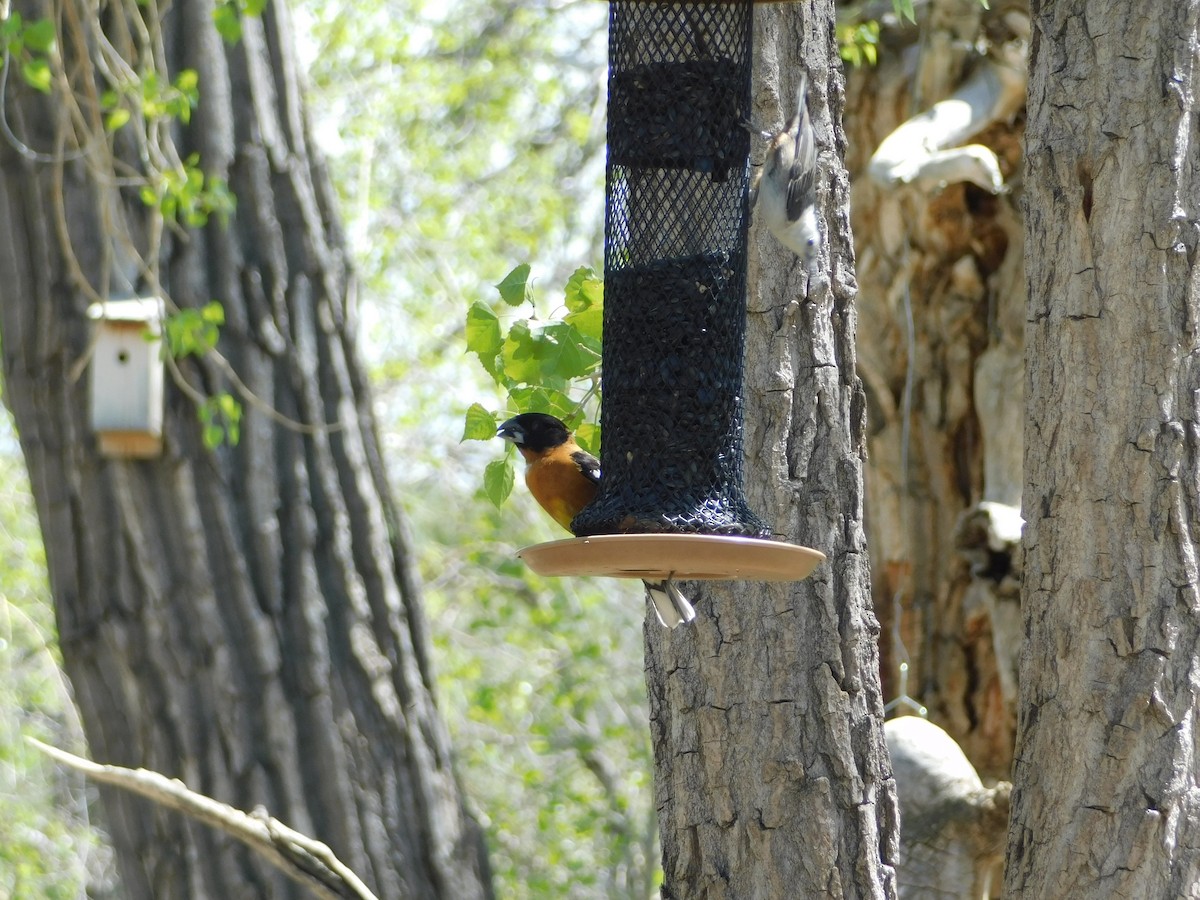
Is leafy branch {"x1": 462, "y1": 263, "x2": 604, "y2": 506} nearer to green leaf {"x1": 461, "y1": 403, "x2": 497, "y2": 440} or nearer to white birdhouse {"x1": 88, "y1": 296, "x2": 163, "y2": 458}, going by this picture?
green leaf {"x1": 461, "y1": 403, "x2": 497, "y2": 440}

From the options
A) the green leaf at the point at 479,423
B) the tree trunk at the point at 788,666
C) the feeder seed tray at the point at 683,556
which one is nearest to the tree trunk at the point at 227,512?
the green leaf at the point at 479,423

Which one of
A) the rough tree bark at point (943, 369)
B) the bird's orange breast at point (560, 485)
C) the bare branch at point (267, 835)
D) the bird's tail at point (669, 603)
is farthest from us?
the rough tree bark at point (943, 369)

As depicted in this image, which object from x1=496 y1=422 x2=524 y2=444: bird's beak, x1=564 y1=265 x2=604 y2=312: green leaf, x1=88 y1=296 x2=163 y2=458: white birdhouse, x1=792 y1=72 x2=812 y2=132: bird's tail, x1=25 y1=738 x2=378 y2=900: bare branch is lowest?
x1=25 y1=738 x2=378 y2=900: bare branch

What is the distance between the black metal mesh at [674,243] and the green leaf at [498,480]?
342 mm

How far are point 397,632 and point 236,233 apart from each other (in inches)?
51.1

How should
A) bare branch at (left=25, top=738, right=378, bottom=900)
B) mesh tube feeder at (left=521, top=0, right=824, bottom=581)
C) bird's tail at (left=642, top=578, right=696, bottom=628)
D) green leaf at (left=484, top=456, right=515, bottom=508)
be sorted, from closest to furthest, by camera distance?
bird's tail at (left=642, top=578, right=696, bottom=628) < mesh tube feeder at (left=521, top=0, right=824, bottom=581) < bare branch at (left=25, top=738, right=378, bottom=900) < green leaf at (left=484, top=456, right=515, bottom=508)

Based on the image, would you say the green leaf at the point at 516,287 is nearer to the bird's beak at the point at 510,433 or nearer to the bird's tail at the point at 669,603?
the bird's beak at the point at 510,433

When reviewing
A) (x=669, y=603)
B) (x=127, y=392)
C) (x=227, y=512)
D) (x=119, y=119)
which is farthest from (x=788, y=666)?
(x=119, y=119)

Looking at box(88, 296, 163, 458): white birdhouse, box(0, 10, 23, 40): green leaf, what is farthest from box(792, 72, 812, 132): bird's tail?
box(88, 296, 163, 458): white birdhouse

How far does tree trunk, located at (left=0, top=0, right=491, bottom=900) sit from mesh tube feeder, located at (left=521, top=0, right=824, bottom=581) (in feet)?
5.40

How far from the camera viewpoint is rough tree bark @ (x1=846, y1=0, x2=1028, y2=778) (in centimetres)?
538

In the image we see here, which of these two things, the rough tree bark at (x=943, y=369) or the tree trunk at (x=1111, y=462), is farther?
the rough tree bark at (x=943, y=369)

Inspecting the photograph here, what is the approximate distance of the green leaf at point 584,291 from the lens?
329cm

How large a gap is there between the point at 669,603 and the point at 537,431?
3.65 feet
